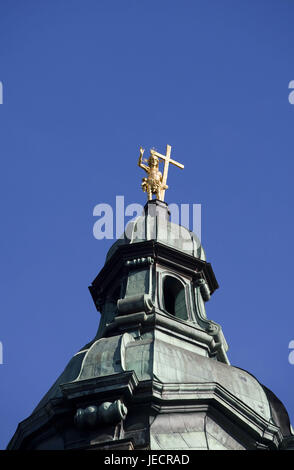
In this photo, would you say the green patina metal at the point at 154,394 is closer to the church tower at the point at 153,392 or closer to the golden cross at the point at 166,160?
the church tower at the point at 153,392

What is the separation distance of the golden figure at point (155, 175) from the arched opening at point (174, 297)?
15.1 ft

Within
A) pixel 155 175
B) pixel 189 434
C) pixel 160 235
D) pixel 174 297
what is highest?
pixel 155 175

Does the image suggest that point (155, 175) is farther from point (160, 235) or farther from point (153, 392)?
point (153, 392)

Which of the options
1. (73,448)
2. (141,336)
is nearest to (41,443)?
(73,448)

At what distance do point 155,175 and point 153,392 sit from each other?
1445 cm

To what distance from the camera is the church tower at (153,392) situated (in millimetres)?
32500

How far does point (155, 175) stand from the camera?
45.3 meters

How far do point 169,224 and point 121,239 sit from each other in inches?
75.4

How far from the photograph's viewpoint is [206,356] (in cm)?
3781

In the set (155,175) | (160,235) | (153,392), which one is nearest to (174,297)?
(160,235)

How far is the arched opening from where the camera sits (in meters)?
40.2
